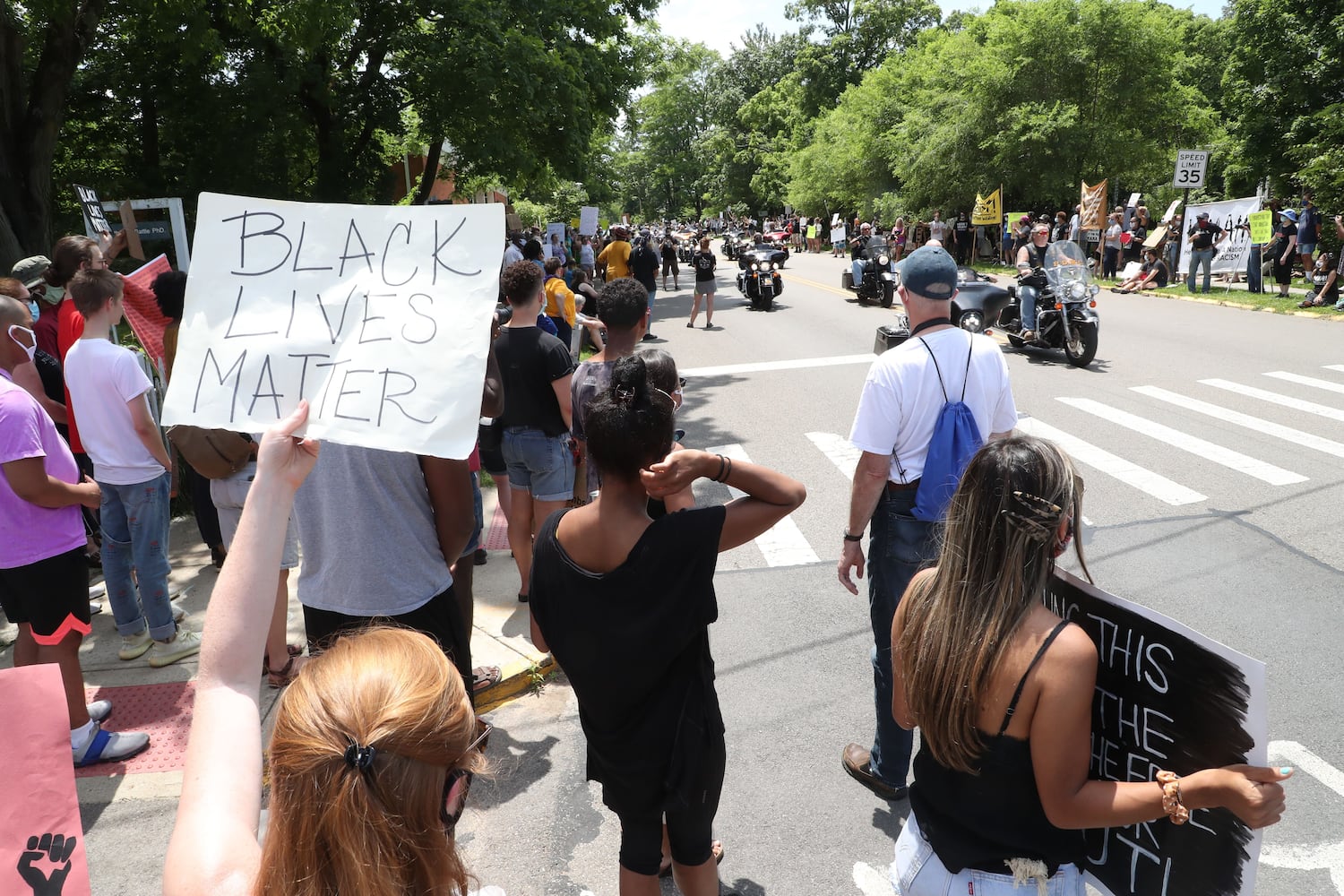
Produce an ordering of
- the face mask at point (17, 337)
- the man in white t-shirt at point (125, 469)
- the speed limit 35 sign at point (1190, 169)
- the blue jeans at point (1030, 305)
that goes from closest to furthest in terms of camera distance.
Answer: the man in white t-shirt at point (125, 469) < the face mask at point (17, 337) < the blue jeans at point (1030, 305) < the speed limit 35 sign at point (1190, 169)

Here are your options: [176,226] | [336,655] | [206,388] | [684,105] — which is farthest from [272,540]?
[684,105]

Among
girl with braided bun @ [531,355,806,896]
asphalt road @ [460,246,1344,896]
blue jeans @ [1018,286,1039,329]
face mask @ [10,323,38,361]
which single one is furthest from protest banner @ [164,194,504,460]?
blue jeans @ [1018,286,1039,329]

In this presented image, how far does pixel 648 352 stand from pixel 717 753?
143 centimetres

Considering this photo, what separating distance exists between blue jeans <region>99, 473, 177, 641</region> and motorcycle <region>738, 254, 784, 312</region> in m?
16.2

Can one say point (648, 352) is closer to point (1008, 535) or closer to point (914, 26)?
point (1008, 535)

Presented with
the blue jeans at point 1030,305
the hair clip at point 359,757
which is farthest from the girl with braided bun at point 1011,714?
the blue jeans at point 1030,305

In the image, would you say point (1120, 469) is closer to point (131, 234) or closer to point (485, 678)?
point (485, 678)

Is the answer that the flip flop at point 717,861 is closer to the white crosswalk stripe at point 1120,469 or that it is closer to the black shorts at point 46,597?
A: the black shorts at point 46,597

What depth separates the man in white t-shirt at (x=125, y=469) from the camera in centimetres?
408

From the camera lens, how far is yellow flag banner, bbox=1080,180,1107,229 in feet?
73.7

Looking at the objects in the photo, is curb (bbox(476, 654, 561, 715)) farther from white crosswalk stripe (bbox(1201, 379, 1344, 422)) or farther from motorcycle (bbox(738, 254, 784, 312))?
motorcycle (bbox(738, 254, 784, 312))

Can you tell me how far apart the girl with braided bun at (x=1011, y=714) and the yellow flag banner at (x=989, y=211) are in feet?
81.5

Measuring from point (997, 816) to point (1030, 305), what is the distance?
11511mm

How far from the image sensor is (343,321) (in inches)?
82.9
